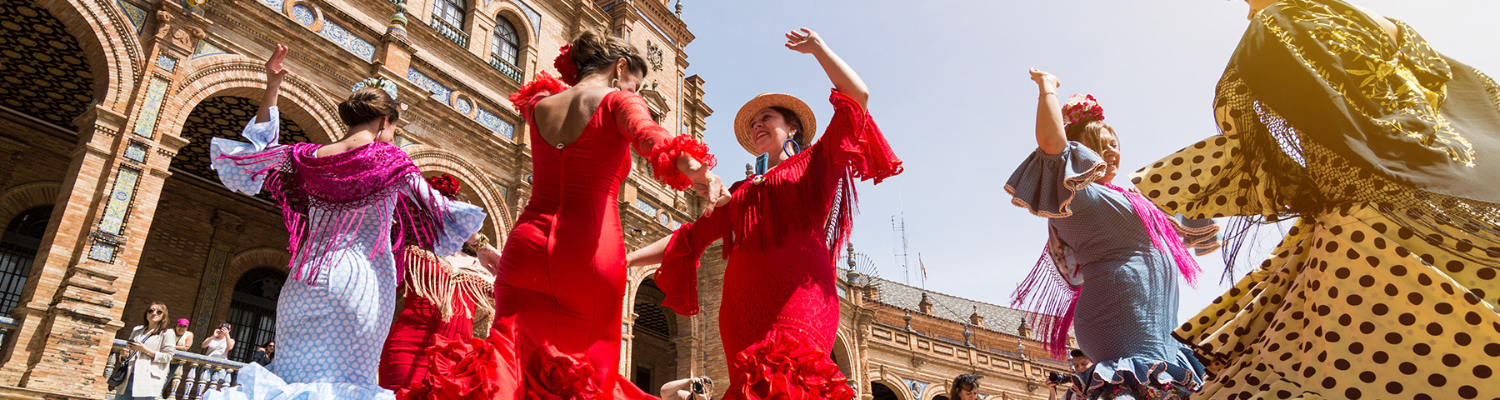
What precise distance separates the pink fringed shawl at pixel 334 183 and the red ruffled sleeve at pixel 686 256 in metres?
0.99

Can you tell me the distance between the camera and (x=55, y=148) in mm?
11664

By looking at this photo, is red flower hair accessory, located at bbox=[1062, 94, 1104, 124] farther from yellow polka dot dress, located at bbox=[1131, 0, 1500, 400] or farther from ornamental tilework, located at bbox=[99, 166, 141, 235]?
ornamental tilework, located at bbox=[99, 166, 141, 235]

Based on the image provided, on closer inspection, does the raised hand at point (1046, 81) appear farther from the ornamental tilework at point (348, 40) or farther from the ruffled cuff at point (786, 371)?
the ornamental tilework at point (348, 40)

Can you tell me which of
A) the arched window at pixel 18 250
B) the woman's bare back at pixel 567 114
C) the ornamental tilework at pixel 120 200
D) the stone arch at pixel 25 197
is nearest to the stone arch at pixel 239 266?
the arched window at pixel 18 250

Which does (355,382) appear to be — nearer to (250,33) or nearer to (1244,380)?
(1244,380)

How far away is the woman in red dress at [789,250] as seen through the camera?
1930mm

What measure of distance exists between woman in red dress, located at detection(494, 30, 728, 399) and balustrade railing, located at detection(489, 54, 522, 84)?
1217 cm

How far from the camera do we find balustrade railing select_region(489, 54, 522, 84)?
1374 centimetres

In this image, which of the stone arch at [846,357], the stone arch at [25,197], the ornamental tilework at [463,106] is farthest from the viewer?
the stone arch at [846,357]

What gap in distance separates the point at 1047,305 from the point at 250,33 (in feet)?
33.2

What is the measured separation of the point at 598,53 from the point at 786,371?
43.6 inches

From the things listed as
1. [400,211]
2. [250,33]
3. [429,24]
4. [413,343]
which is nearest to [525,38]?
[429,24]

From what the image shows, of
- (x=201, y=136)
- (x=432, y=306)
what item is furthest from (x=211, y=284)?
(x=432, y=306)

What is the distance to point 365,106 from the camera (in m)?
2.87
